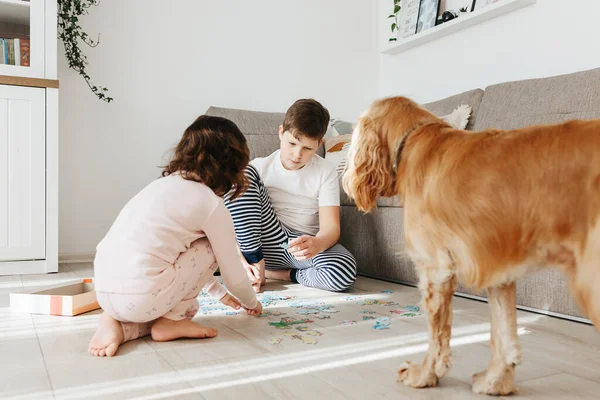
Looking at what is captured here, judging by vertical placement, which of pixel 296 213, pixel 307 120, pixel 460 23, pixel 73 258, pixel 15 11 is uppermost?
pixel 460 23

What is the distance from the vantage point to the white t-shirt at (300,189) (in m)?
2.69

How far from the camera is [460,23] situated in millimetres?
3646

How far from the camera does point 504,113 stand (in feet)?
9.10

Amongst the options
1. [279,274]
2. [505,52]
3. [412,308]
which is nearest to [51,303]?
[279,274]

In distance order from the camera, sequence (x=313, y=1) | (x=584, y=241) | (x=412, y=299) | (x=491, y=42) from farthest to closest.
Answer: (x=313, y=1) < (x=491, y=42) < (x=412, y=299) < (x=584, y=241)

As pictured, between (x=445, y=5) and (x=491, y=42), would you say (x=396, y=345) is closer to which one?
(x=491, y=42)

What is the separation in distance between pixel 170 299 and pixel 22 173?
6.10 ft

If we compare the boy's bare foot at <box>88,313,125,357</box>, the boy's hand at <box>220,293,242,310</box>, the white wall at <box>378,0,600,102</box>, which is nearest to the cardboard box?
the boy's bare foot at <box>88,313,125,357</box>

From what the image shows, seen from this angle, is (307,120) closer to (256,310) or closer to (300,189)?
(300,189)

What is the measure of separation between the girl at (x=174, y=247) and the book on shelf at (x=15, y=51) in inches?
76.0

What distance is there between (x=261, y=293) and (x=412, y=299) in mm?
669

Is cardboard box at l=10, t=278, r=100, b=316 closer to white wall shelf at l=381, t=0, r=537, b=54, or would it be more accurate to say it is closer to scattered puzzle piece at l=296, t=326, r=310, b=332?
scattered puzzle piece at l=296, t=326, r=310, b=332

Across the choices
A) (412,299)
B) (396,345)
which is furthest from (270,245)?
(396,345)

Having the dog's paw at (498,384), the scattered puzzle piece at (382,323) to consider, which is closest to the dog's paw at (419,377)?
the dog's paw at (498,384)
